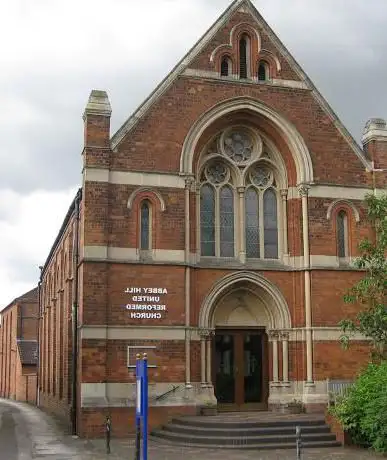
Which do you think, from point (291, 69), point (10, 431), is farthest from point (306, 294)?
point (10, 431)

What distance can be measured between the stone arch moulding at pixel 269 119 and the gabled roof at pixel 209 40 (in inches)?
65.2

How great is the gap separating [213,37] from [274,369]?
469 inches

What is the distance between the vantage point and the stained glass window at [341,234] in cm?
2645

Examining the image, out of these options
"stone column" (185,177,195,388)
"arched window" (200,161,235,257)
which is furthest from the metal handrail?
"arched window" (200,161,235,257)

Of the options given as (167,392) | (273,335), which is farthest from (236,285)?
(167,392)

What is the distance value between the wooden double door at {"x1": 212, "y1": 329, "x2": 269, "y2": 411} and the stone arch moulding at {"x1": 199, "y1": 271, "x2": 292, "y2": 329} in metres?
0.97

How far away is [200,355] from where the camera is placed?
24.5 m

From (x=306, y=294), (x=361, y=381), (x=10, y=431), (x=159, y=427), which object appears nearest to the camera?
(x=361, y=381)

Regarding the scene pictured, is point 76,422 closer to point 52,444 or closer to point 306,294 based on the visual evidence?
point 52,444

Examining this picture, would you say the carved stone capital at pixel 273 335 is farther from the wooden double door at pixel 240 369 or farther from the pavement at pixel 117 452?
the pavement at pixel 117 452

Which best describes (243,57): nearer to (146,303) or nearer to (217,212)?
(217,212)

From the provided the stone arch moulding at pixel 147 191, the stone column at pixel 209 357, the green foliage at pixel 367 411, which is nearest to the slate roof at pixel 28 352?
the stone column at pixel 209 357

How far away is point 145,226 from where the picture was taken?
2464 cm

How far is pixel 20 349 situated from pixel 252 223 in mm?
42067
